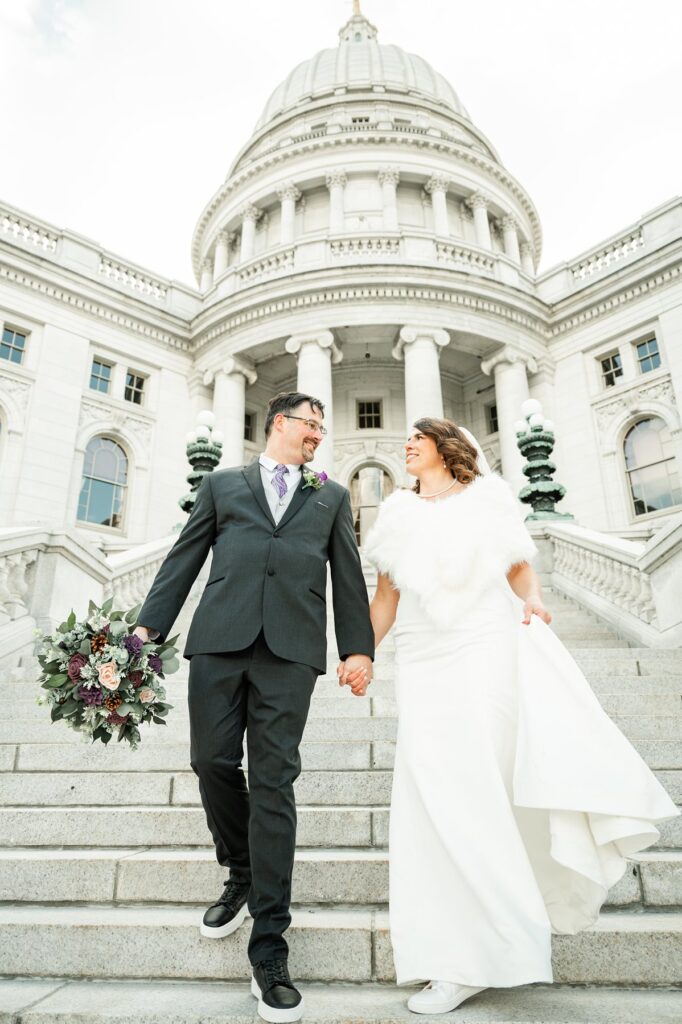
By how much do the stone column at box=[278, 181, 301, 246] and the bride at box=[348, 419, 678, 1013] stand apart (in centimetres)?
2723

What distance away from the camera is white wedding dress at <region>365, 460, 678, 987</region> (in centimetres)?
226

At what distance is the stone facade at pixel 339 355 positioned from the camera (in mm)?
18797

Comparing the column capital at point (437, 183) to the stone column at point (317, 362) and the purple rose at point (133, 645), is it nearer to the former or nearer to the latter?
the stone column at point (317, 362)

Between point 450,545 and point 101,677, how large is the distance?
1.59 metres

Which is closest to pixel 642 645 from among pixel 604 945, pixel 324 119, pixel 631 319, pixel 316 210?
pixel 604 945

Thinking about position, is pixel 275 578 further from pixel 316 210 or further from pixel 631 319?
pixel 316 210

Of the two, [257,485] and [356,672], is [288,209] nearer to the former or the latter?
[257,485]

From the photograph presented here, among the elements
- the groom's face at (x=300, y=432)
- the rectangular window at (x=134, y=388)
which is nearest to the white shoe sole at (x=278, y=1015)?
the groom's face at (x=300, y=432)

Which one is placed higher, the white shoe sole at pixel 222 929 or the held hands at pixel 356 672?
the held hands at pixel 356 672

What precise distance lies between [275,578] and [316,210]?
28957 millimetres

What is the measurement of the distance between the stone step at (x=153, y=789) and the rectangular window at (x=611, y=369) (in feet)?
63.9

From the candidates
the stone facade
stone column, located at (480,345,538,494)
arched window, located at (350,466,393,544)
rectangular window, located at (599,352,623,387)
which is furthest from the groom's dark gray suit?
rectangular window, located at (599,352,623,387)

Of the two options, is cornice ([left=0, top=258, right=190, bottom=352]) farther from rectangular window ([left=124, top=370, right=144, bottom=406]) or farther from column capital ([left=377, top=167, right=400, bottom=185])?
column capital ([left=377, top=167, right=400, bottom=185])

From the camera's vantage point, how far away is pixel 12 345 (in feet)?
61.9
